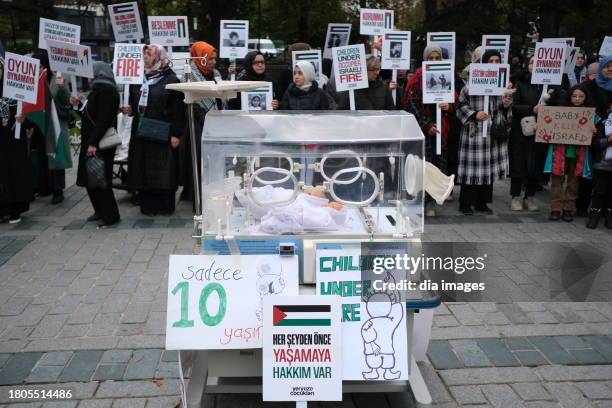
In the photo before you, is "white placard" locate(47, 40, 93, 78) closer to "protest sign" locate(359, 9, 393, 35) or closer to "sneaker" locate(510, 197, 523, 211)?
"protest sign" locate(359, 9, 393, 35)

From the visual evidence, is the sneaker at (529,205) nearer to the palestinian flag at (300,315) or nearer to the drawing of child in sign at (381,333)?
the drawing of child in sign at (381,333)

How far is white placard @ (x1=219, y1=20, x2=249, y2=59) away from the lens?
9984mm

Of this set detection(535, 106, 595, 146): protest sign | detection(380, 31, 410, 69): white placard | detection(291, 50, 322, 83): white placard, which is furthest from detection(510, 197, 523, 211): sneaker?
detection(291, 50, 322, 83): white placard

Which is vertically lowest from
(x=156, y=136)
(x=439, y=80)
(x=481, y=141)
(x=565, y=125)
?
(x=481, y=141)

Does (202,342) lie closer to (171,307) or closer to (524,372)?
(171,307)

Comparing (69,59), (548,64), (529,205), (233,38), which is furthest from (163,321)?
(233,38)

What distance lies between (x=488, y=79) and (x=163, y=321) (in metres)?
4.69

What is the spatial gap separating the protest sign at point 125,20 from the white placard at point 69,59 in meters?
2.14

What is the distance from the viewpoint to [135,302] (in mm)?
5430

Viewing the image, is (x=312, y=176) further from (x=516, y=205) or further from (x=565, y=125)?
(x=516, y=205)

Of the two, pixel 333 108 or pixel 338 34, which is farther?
pixel 338 34

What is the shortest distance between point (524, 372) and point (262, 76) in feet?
19.1

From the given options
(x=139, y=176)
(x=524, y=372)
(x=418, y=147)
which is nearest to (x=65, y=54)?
(x=139, y=176)

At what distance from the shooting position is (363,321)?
3.51 m
